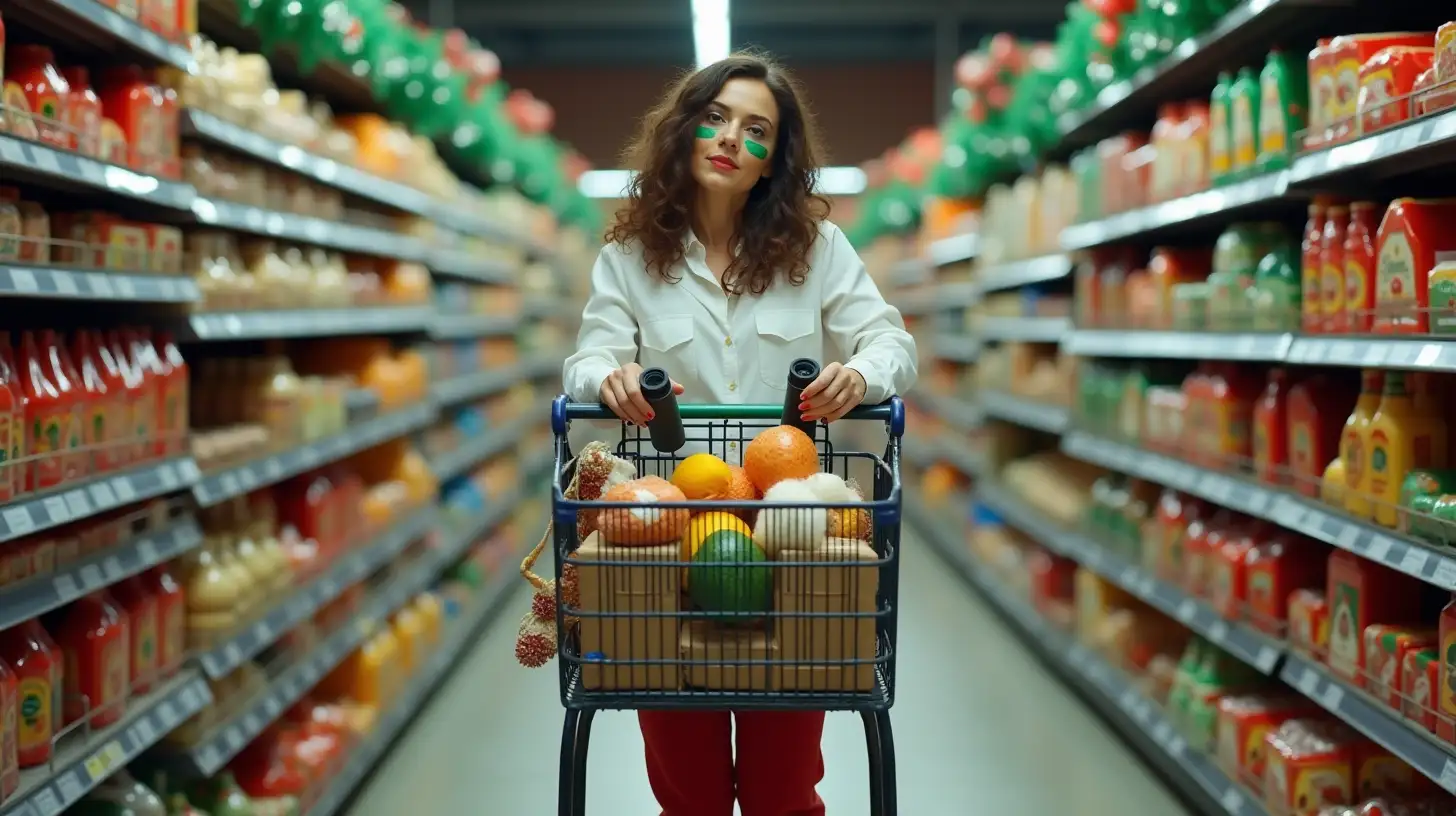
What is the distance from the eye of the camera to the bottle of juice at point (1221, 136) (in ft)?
11.7

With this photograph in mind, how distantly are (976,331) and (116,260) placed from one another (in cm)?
520

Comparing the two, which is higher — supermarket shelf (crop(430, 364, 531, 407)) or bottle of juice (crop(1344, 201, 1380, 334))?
bottle of juice (crop(1344, 201, 1380, 334))

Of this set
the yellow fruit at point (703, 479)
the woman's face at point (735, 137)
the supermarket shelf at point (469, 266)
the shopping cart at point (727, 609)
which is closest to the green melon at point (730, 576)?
the shopping cart at point (727, 609)

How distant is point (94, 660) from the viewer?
8.36 ft

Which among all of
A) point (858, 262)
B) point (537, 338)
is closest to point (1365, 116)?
point (858, 262)

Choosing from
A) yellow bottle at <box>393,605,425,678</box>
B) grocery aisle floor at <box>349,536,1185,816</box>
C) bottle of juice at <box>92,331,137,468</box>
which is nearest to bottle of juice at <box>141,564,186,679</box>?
bottle of juice at <box>92,331,137,468</box>

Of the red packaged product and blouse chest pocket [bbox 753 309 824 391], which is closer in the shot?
blouse chest pocket [bbox 753 309 824 391]

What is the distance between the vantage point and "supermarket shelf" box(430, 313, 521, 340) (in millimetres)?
5746

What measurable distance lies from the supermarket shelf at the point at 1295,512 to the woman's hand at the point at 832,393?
3.84ft

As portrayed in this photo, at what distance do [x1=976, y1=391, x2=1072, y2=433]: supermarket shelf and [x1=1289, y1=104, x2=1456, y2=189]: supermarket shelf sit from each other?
2.26 m

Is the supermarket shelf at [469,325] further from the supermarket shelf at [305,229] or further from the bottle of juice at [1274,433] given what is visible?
the bottle of juice at [1274,433]

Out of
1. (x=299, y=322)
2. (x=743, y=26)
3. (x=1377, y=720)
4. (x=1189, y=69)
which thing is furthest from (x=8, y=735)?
(x=743, y=26)

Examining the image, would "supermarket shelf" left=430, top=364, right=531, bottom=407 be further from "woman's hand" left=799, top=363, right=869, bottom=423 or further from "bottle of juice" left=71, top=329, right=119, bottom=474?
"woman's hand" left=799, top=363, right=869, bottom=423

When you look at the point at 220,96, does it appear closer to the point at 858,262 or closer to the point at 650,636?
the point at 858,262
